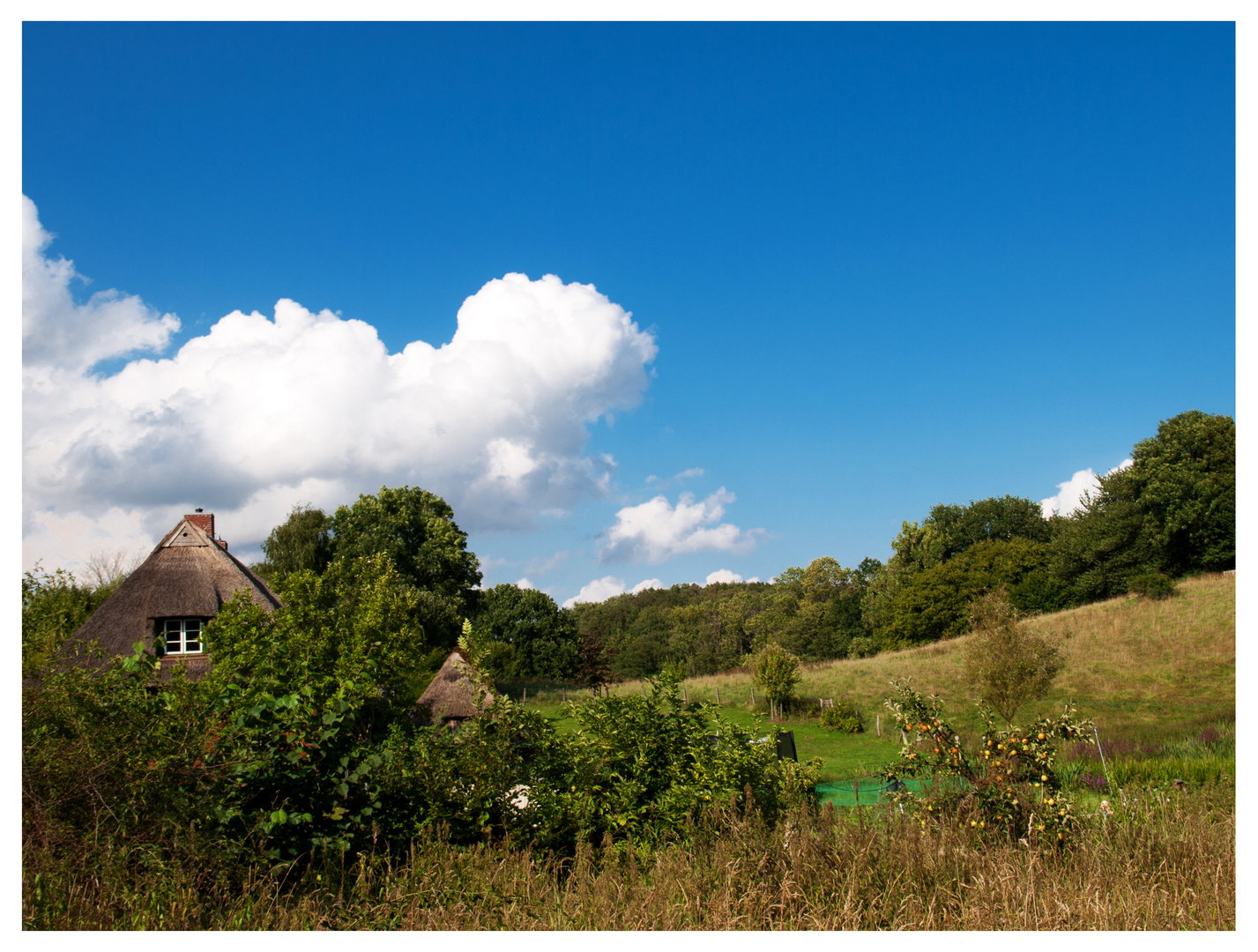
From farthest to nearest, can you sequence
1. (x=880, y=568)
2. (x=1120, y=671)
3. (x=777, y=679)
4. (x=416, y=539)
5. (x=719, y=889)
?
(x=880, y=568), (x=416, y=539), (x=1120, y=671), (x=777, y=679), (x=719, y=889)

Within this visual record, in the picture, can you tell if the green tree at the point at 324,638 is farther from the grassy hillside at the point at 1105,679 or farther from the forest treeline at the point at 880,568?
the grassy hillside at the point at 1105,679

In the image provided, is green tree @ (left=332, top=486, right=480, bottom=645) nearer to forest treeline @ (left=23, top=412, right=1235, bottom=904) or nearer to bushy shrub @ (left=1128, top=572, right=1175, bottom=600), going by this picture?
forest treeline @ (left=23, top=412, right=1235, bottom=904)

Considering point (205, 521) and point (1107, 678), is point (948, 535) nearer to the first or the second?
point (1107, 678)

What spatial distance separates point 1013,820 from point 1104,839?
52cm

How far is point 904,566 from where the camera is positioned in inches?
2415

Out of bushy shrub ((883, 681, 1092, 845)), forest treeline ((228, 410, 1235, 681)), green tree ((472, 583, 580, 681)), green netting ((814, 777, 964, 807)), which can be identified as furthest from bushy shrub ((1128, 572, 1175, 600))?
bushy shrub ((883, 681, 1092, 845))

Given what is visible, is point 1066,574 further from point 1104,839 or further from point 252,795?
point 252,795

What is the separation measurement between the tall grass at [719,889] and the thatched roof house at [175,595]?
57.1 feet

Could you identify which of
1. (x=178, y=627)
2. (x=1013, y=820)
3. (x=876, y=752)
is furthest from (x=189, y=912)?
(x=876, y=752)

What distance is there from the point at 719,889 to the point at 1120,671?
33723 mm

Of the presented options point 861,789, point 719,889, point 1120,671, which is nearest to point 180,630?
point 861,789

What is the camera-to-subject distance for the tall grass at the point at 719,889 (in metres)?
3.25

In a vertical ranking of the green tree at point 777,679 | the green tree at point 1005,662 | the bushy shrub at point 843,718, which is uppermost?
the green tree at point 1005,662

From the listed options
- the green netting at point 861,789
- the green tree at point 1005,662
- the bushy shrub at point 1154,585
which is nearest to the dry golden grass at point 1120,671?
the bushy shrub at point 1154,585
